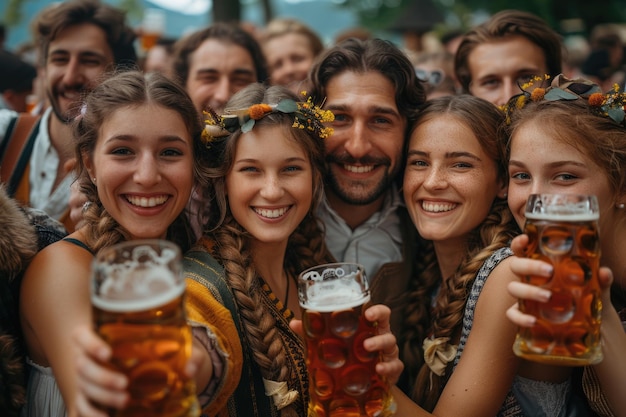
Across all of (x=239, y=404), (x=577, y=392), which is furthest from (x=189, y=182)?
(x=577, y=392)

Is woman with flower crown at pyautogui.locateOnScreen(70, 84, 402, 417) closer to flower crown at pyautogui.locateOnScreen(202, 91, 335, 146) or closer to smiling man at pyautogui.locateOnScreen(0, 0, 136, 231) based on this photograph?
flower crown at pyautogui.locateOnScreen(202, 91, 335, 146)

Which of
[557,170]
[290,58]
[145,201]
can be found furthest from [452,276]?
[290,58]

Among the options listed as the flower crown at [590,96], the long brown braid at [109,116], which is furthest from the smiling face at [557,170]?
the long brown braid at [109,116]

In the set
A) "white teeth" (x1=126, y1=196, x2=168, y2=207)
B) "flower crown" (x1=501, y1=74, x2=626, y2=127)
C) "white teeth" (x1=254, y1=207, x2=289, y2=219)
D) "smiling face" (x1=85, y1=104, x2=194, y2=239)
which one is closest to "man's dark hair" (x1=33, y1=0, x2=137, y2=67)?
"smiling face" (x1=85, y1=104, x2=194, y2=239)

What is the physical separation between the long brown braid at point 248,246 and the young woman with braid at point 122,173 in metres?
0.18

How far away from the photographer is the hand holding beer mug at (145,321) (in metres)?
1.37

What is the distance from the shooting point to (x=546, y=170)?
232 cm

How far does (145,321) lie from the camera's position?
4.51ft

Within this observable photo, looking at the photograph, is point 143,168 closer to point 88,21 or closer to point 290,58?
point 88,21

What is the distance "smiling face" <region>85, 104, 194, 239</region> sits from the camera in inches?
93.4

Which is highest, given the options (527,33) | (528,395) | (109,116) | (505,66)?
(527,33)

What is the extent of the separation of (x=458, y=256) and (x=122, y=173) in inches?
67.8

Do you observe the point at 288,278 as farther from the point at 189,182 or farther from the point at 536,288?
the point at 536,288

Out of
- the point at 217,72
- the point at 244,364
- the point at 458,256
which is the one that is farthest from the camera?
the point at 217,72
